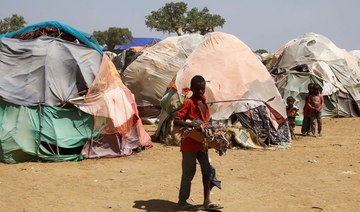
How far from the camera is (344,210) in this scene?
200 inches

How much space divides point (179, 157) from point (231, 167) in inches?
49.0

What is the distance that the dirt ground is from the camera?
5383mm

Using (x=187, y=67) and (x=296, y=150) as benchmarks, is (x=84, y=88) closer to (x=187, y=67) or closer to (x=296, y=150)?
(x=187, y=67)

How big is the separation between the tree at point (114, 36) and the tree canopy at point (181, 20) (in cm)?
344

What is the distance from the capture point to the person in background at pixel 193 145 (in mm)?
4858

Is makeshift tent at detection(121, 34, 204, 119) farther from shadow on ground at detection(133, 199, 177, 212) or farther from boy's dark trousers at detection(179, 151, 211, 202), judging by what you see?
boy's dark trousers at detection(179, 151, 211, 202)

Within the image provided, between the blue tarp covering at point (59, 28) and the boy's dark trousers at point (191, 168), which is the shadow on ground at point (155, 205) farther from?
the blue tarp covering at point (59, 28)

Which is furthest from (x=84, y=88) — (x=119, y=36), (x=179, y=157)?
(x=119, y=36)

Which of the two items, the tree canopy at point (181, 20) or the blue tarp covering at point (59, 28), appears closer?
the blue tarp covering at point (59, 28)

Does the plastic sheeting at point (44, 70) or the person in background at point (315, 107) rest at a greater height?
the plastic sheeting at point (44, 70)

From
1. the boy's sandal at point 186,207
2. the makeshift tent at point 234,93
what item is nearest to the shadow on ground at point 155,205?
the boy's sandal at point 186,207

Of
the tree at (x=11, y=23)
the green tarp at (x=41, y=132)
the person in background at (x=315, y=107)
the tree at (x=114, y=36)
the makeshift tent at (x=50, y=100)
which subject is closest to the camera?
the green tarp at (x=41, y=132)

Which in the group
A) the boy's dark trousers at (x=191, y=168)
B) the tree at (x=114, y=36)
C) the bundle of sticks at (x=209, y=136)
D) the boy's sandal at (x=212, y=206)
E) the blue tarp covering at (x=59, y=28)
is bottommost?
the boy's sandal at (x=212, y=206)

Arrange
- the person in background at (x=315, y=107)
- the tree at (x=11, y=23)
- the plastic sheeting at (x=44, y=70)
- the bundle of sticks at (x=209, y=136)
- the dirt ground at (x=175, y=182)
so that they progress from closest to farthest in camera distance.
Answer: the bundle of sticks at (x=209, y=136), the dirt ground at (x=175, y=182), the plastic sheeting at (x=44, y=70), the person in background at (x=315, y=107), the tree at (x=11, y=23)
